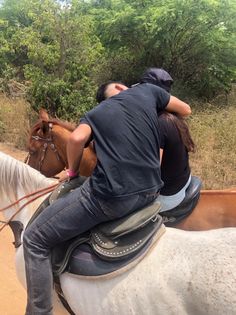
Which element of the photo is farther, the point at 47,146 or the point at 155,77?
the point at 47,146

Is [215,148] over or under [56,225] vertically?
under

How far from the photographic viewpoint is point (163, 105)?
9.95 feet

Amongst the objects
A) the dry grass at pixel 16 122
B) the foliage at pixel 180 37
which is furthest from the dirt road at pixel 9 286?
the foliage at pixel 180 37

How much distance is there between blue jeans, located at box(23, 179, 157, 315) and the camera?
2.64 m

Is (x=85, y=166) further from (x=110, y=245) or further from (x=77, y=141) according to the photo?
(x=110, y=245)

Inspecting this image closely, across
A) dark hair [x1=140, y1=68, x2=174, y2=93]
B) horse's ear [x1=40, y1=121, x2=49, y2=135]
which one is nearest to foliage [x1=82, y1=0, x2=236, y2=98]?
horse's ear [x1=40, y1=121, x2=49, y2=135]

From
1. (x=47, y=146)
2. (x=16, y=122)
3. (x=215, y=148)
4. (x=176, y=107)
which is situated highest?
(x=176, y=107)

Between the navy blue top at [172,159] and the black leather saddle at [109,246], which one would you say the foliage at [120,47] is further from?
the black leather saddle at [109,246]

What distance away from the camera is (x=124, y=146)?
2.60 metres

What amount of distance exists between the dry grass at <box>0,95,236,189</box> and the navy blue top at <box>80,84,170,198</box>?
4860mm

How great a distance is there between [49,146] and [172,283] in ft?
7.92

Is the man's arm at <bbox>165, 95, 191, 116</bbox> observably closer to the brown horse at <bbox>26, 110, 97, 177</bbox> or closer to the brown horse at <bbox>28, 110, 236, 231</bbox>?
the brown horse at <bbox>28, 110, 236, 231</bbox>

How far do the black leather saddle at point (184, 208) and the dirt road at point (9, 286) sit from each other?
195 centimetres

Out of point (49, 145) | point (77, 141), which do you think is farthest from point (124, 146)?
point (49, 145)
